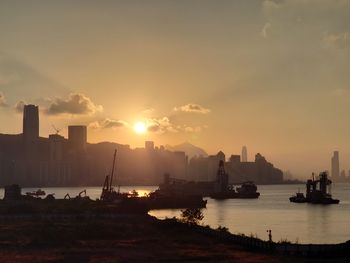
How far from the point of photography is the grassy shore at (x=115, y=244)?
60.1 meters

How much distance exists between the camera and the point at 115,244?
2862 inches

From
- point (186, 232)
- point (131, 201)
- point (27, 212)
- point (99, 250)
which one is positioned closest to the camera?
point (99, 250)

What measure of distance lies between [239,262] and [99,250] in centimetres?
1851

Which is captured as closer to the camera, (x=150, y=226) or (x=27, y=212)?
(x=150, y=226)

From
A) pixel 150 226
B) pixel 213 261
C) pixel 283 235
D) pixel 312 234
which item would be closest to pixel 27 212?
pixel 150 226

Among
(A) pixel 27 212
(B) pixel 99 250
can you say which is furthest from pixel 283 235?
(B) pixel 99 250

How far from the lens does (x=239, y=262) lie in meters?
56.6

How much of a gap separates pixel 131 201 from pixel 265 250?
87781 millimetres

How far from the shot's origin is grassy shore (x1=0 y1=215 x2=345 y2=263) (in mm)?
60062

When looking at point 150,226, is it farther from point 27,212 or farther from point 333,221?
point 333,221

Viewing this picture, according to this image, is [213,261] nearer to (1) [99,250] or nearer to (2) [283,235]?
(1) [99,250]

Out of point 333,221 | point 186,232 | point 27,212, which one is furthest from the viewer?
point 333,221

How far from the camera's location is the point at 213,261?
190 ft

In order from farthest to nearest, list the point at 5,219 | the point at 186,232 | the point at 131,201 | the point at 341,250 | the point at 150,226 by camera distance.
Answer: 1. the point at 131,201
2. the point at 5,219
3. the point at 150,226
4. the point at 186,232
5. the point at 341,250
